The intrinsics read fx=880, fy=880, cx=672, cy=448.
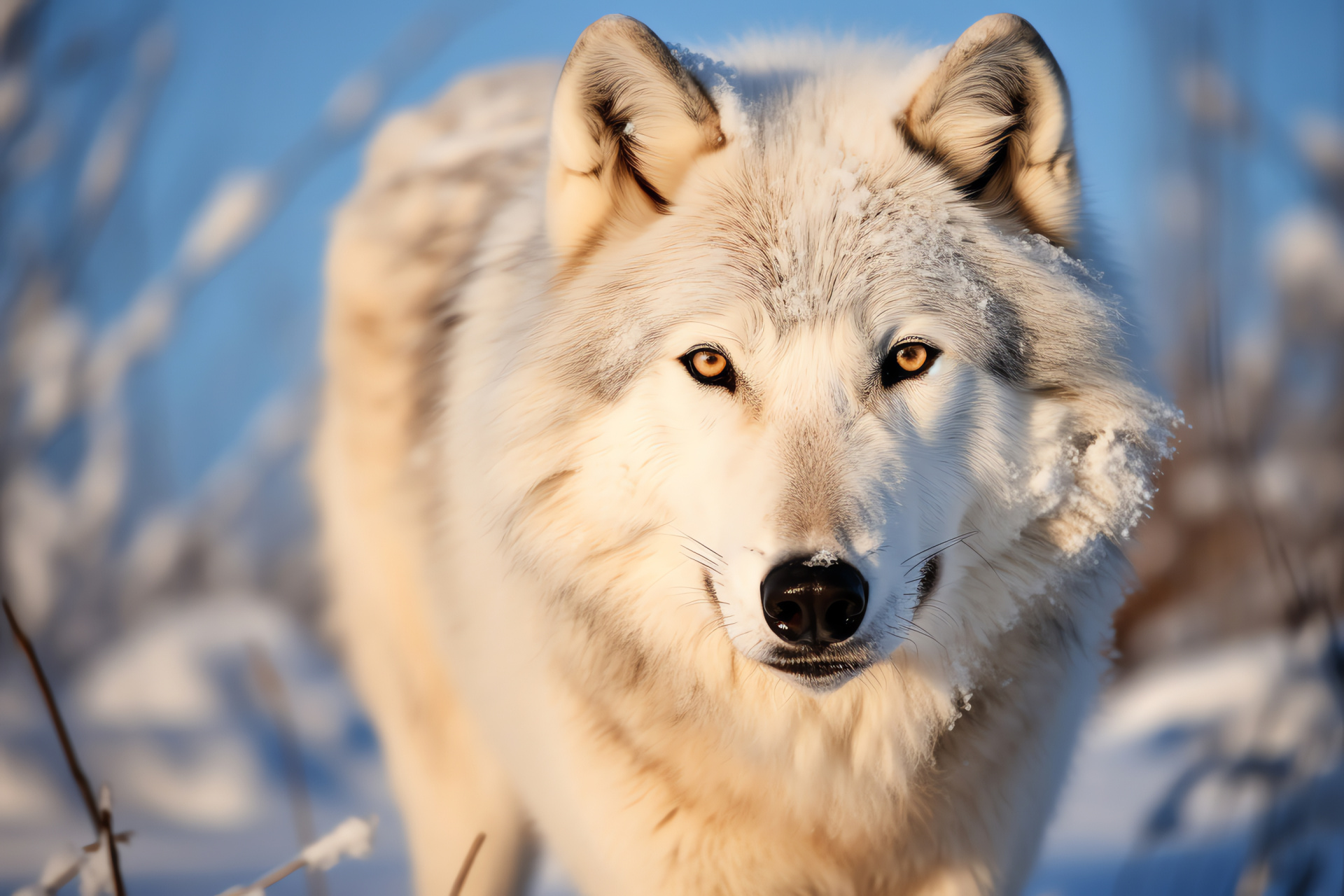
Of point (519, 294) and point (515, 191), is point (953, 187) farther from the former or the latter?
point (515, 191)

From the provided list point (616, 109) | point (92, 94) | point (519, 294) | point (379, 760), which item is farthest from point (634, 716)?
point (92, 94)

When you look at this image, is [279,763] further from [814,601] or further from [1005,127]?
[1005,127]

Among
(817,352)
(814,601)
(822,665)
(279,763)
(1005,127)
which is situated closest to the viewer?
(814,601)

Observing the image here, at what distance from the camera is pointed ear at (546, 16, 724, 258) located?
63.2 inches

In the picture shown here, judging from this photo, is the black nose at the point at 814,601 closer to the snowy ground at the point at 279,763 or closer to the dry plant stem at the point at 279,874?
the dry plant stem at the point at 279,874

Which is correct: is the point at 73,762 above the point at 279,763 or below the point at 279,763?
below

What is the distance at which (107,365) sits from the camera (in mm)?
3859

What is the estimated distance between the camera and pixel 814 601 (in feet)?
4.23

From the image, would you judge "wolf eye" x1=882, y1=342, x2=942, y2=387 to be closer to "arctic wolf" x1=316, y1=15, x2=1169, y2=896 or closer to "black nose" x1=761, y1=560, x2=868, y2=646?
"arctic wolf" x1=316, y1=15, x2=1169, y2=896

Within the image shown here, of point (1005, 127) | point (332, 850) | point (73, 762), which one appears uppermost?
point (1005, 127)

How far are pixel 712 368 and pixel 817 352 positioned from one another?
0.19m

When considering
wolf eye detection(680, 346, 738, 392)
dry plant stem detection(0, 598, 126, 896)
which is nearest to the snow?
dry plant stem detection(0, 598, 126, 896)

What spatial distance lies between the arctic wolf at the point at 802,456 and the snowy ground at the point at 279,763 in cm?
54

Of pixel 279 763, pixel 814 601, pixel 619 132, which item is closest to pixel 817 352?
pixel 814 601
